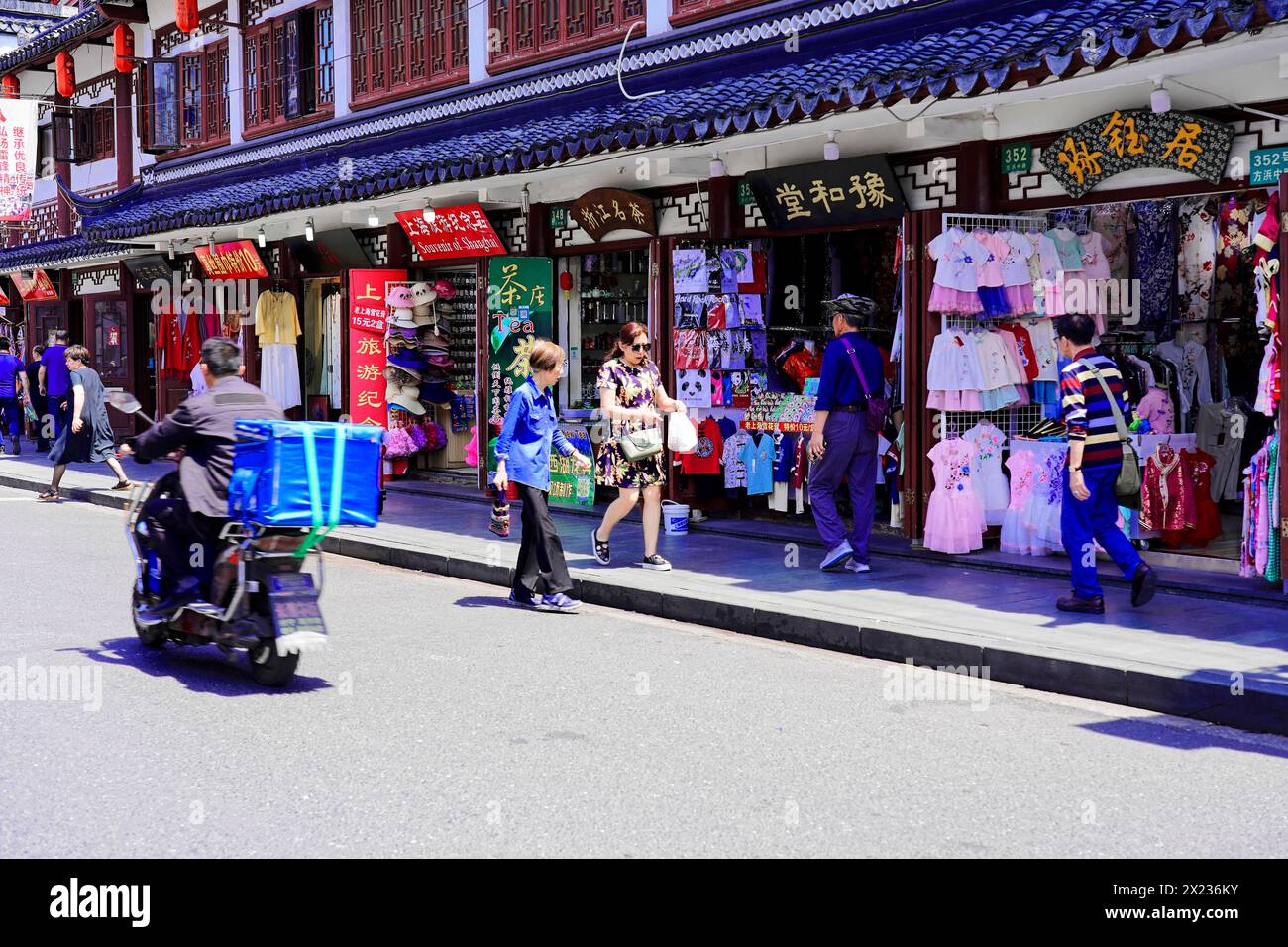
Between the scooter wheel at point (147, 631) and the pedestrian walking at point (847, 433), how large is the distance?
15.6ft

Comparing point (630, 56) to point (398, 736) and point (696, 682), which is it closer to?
point (696, 682)

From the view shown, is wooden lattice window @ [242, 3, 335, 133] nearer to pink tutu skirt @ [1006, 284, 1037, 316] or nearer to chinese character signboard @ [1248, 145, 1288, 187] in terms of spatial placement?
pink tutu skirt @ [1006, 284, 1037, 316]

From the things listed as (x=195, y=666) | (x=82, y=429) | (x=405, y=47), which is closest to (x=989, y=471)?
(x=195, y=666)

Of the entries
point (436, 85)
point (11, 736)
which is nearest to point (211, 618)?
point (11, 736)

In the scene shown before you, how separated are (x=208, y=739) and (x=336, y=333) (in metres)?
13.9

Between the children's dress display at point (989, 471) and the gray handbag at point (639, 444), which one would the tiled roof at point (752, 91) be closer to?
the gray handbag at point (639, 444)

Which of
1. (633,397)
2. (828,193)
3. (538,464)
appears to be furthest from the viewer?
(828,193)

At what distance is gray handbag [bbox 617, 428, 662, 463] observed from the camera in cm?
1038

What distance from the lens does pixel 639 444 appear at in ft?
34.1

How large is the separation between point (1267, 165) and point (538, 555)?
5.50 meters

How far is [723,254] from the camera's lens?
42.8ft

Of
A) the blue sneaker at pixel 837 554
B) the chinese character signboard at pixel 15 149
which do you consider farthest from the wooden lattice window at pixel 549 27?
the chinese character signboard at pixel 15 149

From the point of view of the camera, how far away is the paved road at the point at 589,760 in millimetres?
4883

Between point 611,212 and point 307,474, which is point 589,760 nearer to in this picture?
point 307,474
